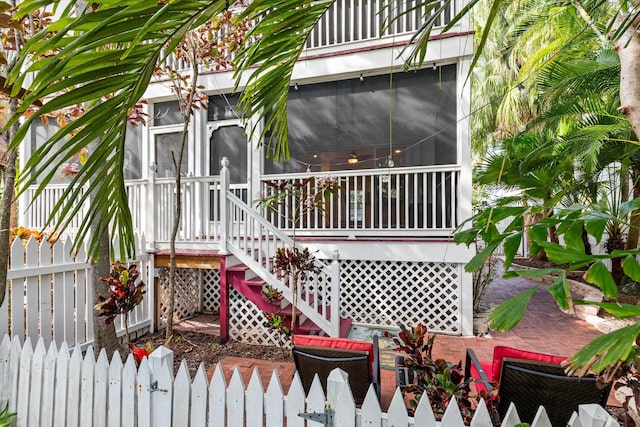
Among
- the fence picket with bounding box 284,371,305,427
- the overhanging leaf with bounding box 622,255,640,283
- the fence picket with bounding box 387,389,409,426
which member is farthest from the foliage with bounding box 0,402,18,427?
the overhanging leaf with bounding box 622,255,640,283

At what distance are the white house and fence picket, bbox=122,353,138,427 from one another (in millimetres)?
2695

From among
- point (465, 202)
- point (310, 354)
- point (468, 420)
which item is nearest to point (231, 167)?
point (465, 202)

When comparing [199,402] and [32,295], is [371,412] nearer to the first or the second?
[199,402]

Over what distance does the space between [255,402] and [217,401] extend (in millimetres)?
211

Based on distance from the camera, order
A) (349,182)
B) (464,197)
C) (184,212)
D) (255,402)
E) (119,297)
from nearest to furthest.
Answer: (255,402) → (119,297) → (464,197) → (184,212) → (349,182)

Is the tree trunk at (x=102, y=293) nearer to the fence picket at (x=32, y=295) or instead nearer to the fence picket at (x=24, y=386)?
the fence picket at (x=32, y=295)

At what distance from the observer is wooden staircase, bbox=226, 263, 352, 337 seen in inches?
173

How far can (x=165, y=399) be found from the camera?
1.71 m

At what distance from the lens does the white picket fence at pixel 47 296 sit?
9.23 feet

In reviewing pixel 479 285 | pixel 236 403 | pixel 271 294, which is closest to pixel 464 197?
pixel 479 285

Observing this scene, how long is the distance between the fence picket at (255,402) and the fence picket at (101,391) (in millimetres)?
873

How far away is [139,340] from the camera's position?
177 inches

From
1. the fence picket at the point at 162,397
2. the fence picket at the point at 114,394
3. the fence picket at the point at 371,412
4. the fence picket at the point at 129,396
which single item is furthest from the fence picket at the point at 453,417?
the fence picket at the point at 114,394

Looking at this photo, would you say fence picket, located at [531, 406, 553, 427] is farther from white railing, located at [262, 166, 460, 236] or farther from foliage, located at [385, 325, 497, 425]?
white railing, located at [262, 166, 460, 236]
